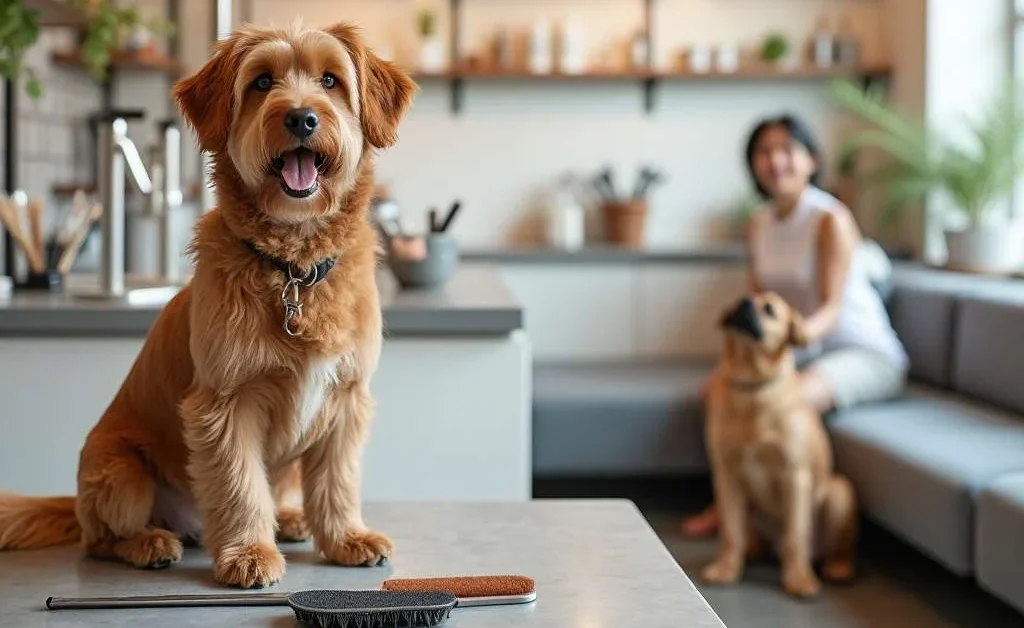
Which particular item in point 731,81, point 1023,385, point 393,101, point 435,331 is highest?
point 731,81

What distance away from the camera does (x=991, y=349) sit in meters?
3.65

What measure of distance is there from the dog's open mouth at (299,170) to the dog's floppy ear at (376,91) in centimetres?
9

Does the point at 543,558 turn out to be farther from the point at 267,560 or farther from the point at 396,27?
the point at 396,27

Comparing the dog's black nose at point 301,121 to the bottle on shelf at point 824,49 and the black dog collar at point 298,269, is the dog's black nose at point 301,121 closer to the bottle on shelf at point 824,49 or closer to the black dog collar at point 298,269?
the black dog collar at point 298,269

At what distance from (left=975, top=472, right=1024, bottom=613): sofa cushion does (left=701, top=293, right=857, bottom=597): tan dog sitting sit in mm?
601

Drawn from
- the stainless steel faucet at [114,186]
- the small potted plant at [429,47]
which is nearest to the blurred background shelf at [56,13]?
the stainless steel faucet at [114,186]

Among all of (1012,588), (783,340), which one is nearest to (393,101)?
(1012,588)

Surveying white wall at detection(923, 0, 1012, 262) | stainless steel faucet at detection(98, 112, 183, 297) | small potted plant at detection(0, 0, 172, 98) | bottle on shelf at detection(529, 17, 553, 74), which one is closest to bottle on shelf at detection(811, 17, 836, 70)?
white wall at detection(923, 0, 1012, 262)

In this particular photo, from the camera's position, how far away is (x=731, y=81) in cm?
551

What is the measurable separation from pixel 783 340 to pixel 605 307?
1649 mm

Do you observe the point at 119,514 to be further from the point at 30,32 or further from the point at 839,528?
the point at 839,528

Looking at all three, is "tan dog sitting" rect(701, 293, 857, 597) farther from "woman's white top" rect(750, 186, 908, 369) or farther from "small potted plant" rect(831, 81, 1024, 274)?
"small potted plant" rect(831, 81, 1024, 274)

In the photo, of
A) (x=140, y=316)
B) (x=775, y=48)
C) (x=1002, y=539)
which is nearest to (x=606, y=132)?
(x=775, y=48)

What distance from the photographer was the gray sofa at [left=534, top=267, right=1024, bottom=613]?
285 cm
